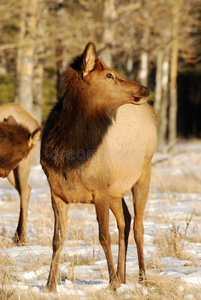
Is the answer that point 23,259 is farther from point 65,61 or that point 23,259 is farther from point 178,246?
point 65,61

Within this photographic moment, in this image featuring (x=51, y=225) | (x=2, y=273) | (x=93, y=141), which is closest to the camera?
(x=93, y=141)

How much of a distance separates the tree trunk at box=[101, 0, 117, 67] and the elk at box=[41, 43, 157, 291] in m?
11.7

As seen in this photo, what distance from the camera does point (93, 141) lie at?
4.69m

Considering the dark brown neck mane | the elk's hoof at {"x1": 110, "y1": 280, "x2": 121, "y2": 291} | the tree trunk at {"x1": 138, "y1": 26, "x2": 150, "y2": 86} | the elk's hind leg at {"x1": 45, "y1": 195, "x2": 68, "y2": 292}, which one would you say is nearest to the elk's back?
the dark brown neck mane

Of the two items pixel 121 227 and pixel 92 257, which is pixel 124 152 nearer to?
pixel 121 227

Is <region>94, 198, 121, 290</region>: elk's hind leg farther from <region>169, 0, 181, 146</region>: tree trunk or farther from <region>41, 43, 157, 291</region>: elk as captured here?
<region>169, 0, 181, 146</region>: tree trunk

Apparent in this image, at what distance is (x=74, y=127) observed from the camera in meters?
4.70

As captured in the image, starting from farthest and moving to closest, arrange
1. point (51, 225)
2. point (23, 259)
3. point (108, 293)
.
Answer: point (51, 225)
point (23, 259)
point (108, 293)

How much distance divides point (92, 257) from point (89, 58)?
2.43 metres

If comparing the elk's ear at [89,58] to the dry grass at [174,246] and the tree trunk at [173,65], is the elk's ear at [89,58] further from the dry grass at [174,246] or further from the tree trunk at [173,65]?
the tree trunk at [173,65]

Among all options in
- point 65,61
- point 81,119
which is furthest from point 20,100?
point 81,119

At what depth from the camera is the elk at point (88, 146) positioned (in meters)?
4.60

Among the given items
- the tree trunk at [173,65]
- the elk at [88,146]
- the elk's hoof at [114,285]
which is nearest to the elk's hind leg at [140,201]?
the elk at [88,146]

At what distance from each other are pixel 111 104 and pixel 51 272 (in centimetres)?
174
